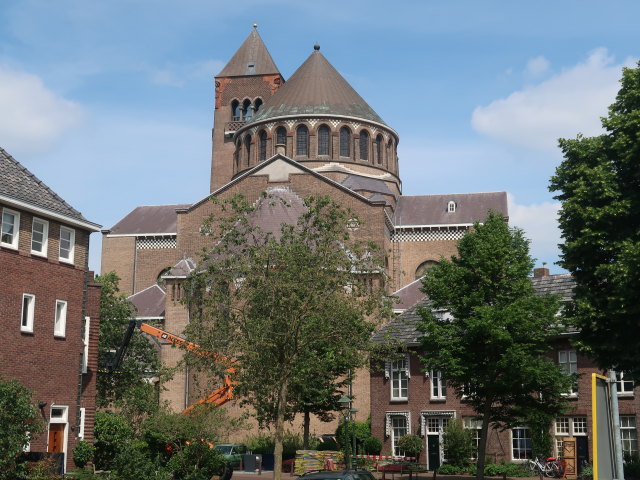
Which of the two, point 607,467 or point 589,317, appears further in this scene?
point 589,317

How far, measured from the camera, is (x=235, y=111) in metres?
80.3

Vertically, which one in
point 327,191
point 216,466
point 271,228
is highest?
point 327,191

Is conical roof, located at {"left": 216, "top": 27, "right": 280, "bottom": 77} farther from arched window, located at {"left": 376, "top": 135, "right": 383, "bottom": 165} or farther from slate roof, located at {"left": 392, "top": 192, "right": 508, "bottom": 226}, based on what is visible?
slate roof, located at {"left": 392, "top": 192, "right": 508, "bottom": 226}

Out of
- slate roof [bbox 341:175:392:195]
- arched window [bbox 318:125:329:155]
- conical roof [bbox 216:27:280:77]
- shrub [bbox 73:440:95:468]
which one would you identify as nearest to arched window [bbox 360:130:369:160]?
slate roof [bbox 341:175:392:195]

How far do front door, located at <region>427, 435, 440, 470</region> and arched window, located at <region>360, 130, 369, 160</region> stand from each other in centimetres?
3409

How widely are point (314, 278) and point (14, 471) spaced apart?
981 centimetres

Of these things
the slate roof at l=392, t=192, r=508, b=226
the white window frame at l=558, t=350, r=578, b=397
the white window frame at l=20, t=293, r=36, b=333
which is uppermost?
the slate roof at l=392, t=192, r=508, b=226

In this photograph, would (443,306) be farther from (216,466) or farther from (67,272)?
(67,272)

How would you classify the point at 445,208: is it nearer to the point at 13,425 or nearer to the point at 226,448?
the point at 226,448

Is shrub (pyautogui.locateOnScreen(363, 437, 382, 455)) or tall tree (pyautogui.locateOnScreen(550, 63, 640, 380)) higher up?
tall tree (pyautogui.locateOnScreen(550, 63, 640, 380))

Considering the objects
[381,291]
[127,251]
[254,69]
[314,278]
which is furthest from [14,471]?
[254,69]

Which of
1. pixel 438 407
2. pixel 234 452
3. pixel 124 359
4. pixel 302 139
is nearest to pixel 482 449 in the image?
pixel 438 407

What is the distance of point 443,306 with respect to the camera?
3183cm

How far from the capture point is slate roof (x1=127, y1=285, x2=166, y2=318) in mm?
61287
